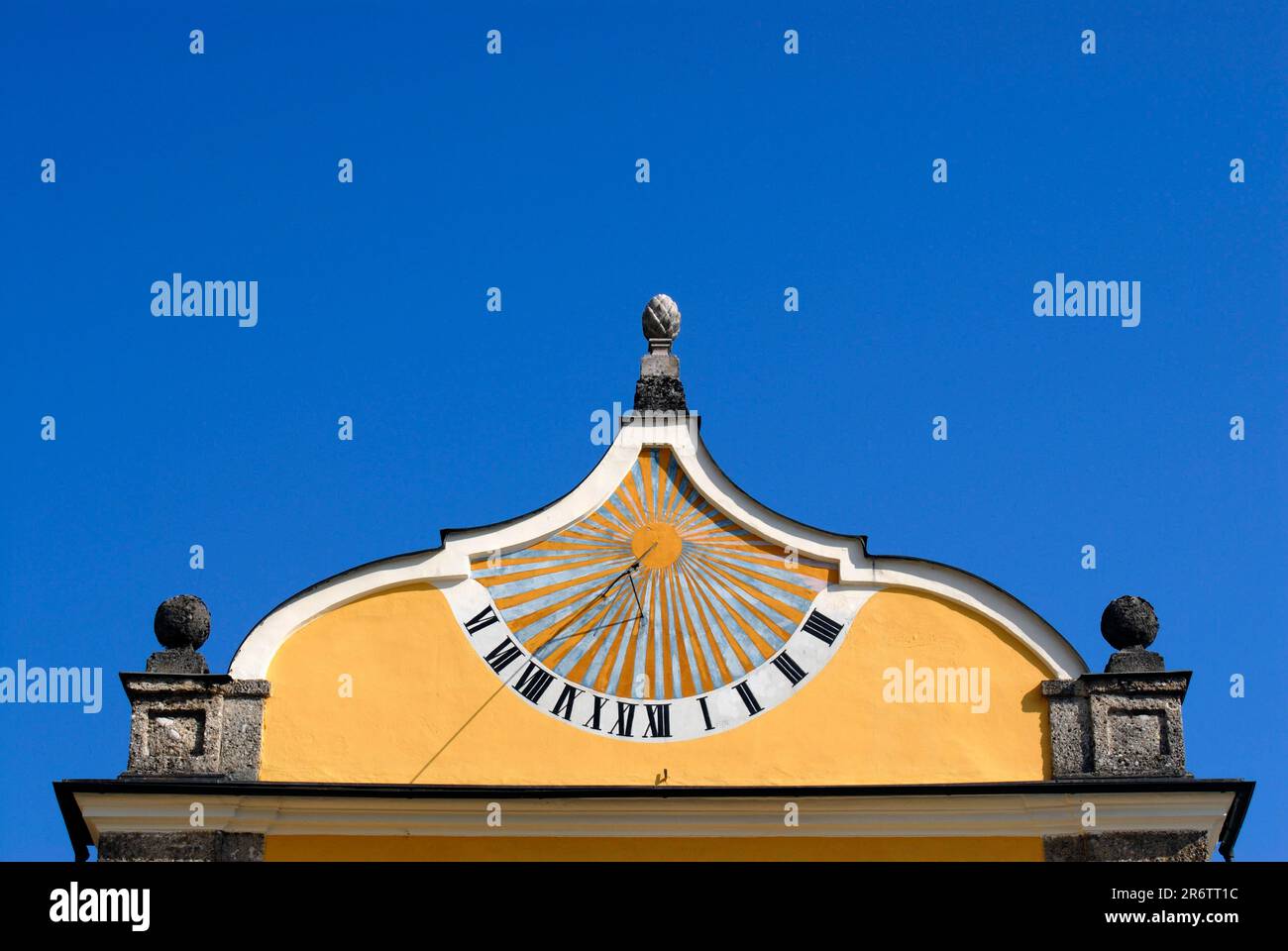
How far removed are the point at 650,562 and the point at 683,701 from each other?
111 cm

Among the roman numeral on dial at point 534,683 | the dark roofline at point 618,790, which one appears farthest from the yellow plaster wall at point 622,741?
the dark roofline at point 618,790

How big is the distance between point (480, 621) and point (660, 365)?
2.46m

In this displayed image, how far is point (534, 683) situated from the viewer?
17.8 metres

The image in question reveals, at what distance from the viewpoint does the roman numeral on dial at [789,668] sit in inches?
702

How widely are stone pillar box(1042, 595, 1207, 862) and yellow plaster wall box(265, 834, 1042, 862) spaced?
56cm

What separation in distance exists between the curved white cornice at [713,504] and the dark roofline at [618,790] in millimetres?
935

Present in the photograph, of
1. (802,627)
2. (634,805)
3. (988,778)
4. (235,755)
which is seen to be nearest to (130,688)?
(235,755)

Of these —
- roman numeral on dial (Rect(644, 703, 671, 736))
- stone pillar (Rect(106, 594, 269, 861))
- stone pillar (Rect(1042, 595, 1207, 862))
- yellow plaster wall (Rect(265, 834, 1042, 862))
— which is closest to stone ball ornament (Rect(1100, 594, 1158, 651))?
stone pillar (Rect(1042, 595, 1207, 862))

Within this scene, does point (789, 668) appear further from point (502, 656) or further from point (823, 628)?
point (502, 656)

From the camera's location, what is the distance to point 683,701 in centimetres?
1773

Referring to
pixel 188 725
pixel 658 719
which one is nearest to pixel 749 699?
pixel 658 719

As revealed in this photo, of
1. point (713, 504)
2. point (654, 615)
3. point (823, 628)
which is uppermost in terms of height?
point (713, 504)
